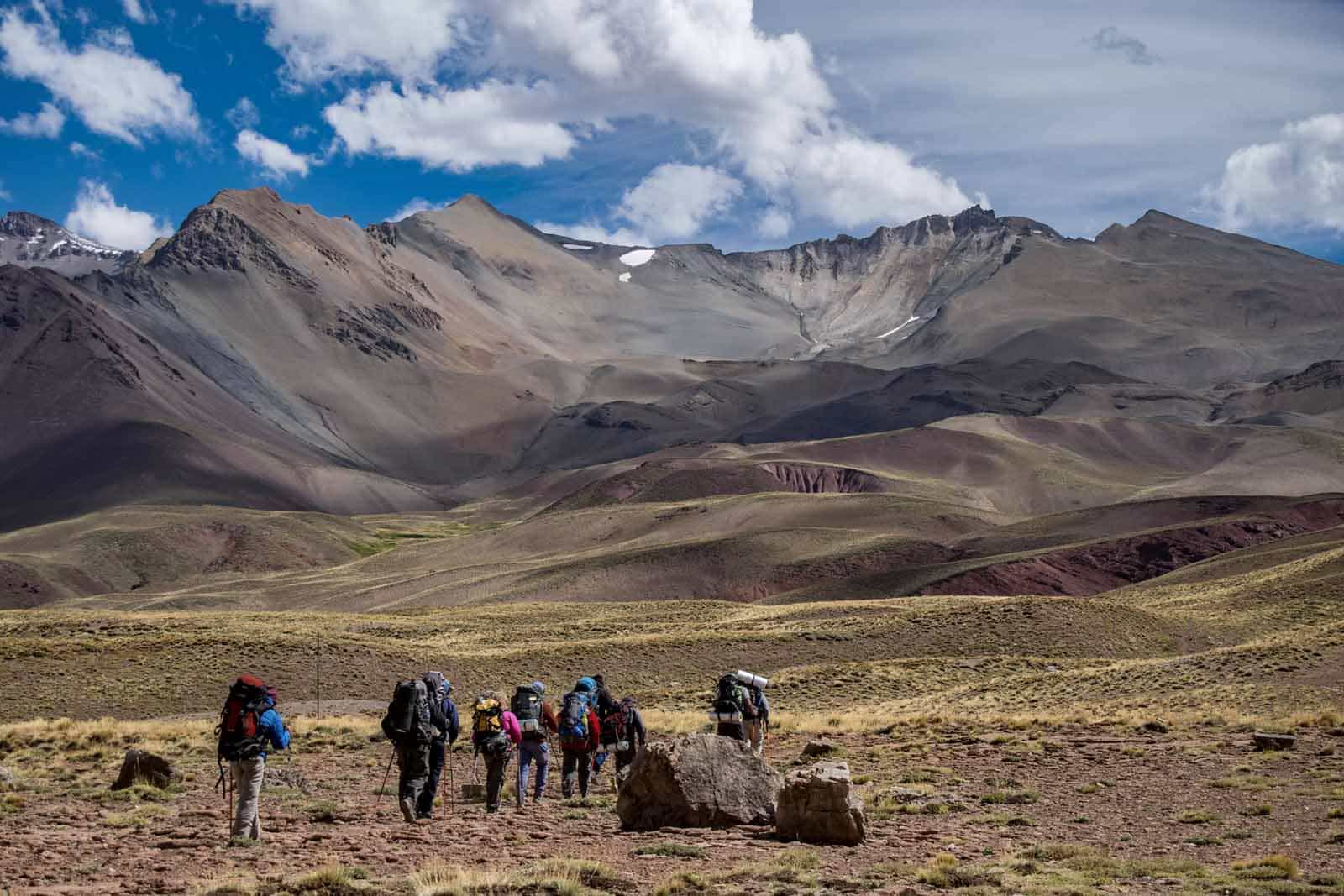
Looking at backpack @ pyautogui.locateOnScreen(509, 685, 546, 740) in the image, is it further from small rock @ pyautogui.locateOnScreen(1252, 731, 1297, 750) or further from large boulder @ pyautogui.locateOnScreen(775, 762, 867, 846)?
small rock @ pyautogui.locateOnScreen(1252, 731, 1297, 750)

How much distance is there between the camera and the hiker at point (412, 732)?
18.1 metres

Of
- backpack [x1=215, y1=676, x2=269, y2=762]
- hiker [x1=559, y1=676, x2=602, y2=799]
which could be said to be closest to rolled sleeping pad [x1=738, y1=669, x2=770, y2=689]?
hiker [x1=559, y1=676, x2=602, y2=799]

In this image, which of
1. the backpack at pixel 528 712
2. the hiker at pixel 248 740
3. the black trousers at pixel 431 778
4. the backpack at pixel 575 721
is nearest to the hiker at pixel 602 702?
the backpack at pixel 575 721

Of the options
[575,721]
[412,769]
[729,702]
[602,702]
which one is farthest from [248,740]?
[729,702]

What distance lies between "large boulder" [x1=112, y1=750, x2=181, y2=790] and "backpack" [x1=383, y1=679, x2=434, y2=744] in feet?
18.7

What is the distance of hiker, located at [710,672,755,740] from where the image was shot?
75.5ft

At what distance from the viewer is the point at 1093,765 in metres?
23.9

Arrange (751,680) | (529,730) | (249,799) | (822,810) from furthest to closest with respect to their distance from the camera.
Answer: (751,680) → (529,730) → (822,810) → (249,799)

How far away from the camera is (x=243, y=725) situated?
668 inches

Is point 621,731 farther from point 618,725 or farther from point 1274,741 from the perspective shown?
point 1274,741

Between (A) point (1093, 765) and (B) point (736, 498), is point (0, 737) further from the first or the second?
(B) point (736, 498)

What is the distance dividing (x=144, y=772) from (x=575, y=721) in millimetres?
6677

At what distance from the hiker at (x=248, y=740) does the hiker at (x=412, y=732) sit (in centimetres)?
157

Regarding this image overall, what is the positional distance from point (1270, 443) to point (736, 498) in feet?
313
